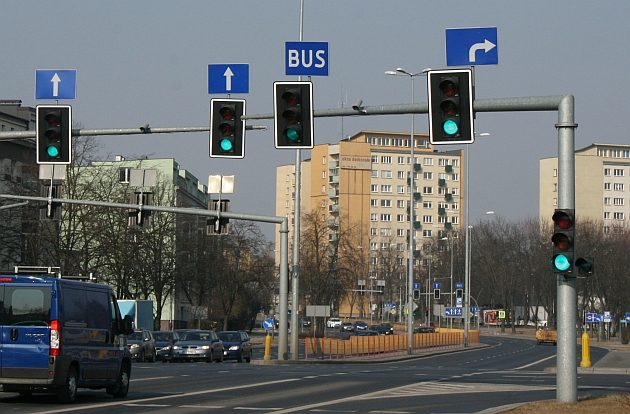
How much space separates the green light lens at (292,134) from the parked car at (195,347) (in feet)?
106

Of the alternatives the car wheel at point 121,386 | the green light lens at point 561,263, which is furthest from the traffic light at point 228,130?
the green light lens at point 561,263

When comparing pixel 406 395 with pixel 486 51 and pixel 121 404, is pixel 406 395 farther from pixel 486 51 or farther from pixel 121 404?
pixel 486 51

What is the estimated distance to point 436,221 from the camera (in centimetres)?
17862

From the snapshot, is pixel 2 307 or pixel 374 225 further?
pixel 374 225

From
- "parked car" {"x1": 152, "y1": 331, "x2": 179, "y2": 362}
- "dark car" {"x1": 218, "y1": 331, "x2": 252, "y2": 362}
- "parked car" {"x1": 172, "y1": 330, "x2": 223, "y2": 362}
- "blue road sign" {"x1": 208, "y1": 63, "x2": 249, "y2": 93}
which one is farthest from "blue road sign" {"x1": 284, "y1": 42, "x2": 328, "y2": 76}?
"dark car" {"x1": 218, "y1": 331, "x2": 252, "y2": 362}

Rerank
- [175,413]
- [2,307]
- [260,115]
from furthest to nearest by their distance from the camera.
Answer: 1. [260,115]
2. [2,307]
3. [175,413]

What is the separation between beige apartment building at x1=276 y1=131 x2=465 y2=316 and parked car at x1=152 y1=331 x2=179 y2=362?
108 m

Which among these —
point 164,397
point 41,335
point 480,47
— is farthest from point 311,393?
point 480,47

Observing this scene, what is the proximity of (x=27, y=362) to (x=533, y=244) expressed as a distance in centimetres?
11033

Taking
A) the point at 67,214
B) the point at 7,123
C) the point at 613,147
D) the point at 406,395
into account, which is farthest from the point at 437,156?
the point at 406,395

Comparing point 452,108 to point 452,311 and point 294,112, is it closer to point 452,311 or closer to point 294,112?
point 294,112

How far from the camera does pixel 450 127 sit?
19.8 metres

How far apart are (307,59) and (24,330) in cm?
811

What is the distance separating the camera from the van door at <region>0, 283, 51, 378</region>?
21.4 m
